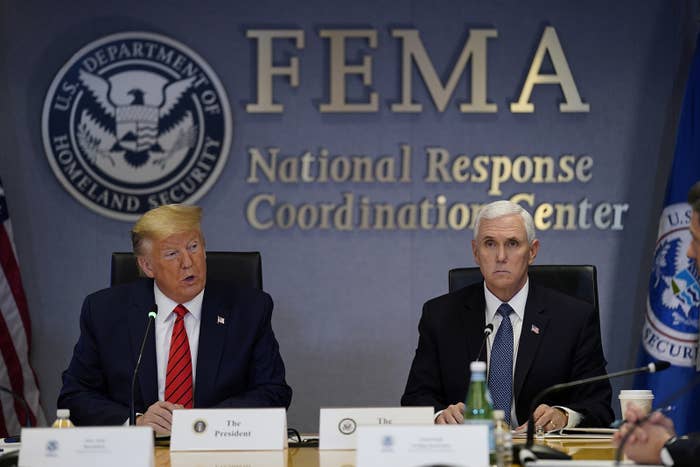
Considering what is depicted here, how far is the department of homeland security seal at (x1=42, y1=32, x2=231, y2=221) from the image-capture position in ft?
17.6

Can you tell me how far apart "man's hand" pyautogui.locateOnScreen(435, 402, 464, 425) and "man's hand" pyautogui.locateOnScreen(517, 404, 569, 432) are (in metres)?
0.21

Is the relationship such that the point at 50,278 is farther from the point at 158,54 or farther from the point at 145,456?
the point at 145,456

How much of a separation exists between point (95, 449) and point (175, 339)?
126 centimetres

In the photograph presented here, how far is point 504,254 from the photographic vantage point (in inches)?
152

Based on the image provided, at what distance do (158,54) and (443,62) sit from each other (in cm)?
142

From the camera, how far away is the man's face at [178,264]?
3.85 meters

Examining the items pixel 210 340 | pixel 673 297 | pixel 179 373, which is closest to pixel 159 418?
pixel 179 373

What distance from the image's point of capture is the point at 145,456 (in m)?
2.60

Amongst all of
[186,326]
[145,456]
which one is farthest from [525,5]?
[145,456]

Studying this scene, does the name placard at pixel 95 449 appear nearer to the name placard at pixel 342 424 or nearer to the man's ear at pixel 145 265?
the name placard at pixel 342 424

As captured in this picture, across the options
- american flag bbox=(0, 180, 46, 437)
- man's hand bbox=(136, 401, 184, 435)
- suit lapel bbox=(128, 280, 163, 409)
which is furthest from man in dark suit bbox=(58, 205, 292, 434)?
american flag bbox=(0, 180, 46, 437)

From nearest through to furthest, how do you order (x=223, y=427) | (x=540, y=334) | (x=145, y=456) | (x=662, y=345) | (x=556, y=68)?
(x=145, y=456) → (x=223, y=427) → (x=540, y=334) → (x=662, y=345) → (x=556, y=68)

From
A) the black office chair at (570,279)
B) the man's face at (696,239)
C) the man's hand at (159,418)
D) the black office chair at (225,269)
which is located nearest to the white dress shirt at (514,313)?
the black office chair at (570,279)

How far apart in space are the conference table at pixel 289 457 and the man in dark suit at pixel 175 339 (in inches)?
26.3
